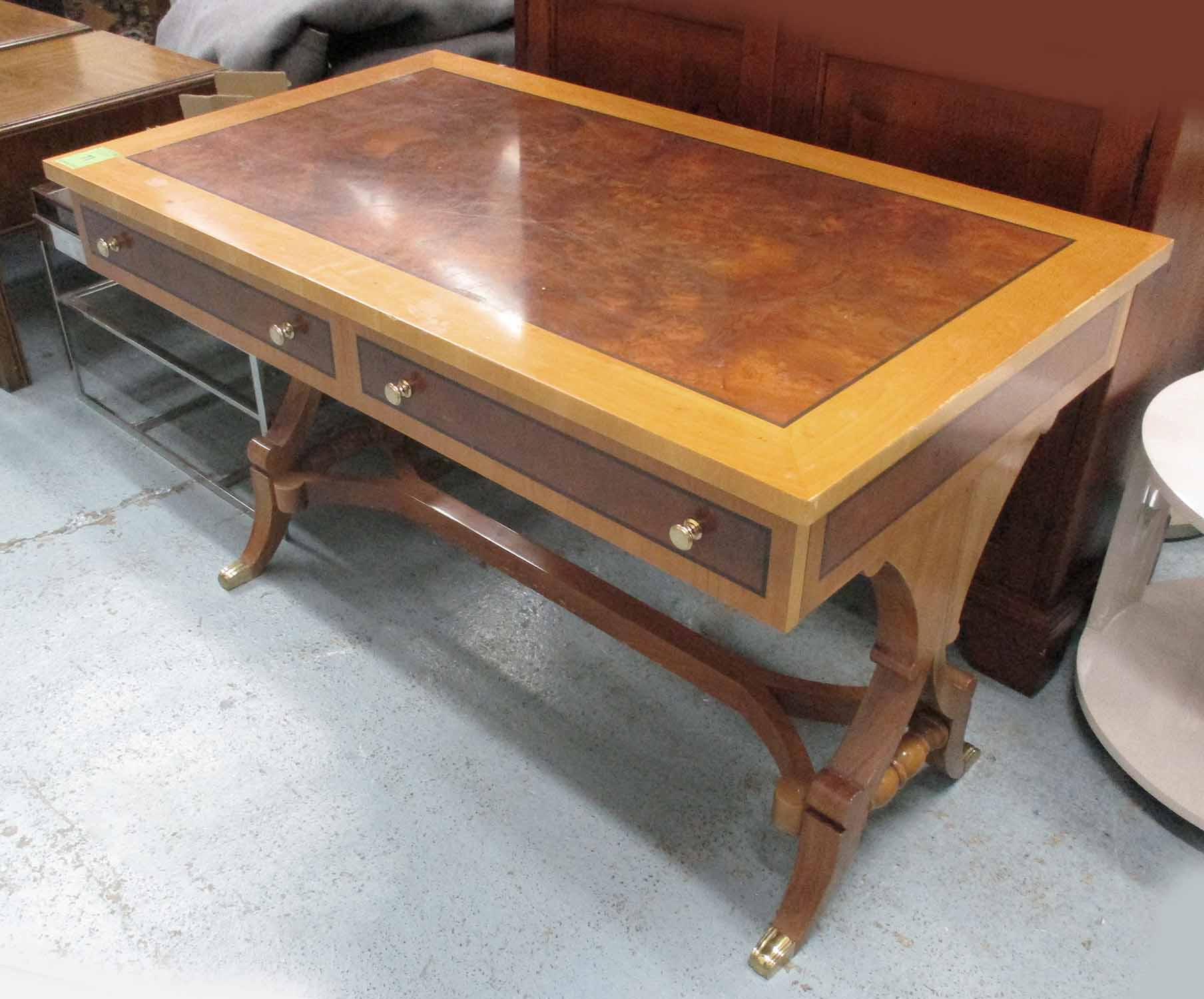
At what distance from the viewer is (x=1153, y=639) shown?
6.83 ft

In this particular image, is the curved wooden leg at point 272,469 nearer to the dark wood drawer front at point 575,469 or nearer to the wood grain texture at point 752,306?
the wood grain texture at point 752,306

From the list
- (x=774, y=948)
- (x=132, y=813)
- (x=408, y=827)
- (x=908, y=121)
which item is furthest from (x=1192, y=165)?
(x=132, y=813)

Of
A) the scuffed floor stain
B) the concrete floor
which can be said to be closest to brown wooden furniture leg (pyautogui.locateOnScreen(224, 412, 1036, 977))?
the concrete floor

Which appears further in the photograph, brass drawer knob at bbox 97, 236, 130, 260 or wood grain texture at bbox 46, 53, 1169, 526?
brass drawer knob at bbox 97, 236, 130, 260

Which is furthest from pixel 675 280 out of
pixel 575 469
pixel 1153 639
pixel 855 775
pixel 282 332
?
pixel 1153 639

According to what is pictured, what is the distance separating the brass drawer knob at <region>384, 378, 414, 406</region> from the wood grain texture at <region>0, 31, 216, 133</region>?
1678 millimetres

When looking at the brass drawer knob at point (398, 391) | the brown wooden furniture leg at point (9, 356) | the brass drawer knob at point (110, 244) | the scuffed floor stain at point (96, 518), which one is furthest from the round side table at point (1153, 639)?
the brown wooden furniture leg at point (9, 356)

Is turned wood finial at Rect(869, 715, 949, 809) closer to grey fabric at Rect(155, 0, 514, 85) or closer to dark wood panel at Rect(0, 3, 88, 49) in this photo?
grey fabric at Rect(155, 0, 514, 85)

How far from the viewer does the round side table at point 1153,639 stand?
1717 millimetres

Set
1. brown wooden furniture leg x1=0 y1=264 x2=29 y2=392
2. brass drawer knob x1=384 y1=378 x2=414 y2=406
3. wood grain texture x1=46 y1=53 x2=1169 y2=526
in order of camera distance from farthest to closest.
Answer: brown wooden furniture leg x1=0 y1=264 x2=29 y2=392, brass drawer knob x1=384 y1=378 x2=414 y2=406, wood grain texture x1=46 y1=53 x2=1169 y2=526

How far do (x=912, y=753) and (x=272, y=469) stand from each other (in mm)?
1234

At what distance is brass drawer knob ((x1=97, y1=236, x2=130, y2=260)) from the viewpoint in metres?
1.82

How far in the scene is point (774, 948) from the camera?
1635mm

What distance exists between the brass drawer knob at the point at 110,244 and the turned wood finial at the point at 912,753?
4.44ft
